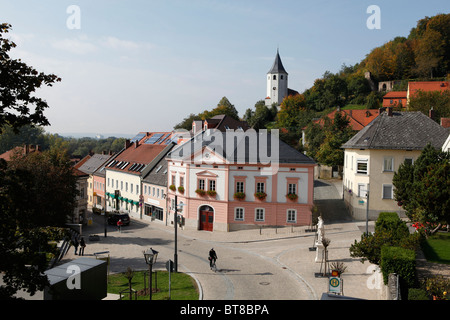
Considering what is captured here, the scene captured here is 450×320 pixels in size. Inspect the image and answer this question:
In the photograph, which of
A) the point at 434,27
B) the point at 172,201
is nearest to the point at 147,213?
the point at 172,201

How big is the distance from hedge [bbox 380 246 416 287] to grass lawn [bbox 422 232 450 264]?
366 centimetres

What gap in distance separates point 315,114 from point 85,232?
196 feet

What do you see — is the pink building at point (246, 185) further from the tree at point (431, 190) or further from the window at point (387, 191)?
the tree at point (431, 190)

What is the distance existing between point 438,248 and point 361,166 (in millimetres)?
14466

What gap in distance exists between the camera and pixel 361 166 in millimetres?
37594

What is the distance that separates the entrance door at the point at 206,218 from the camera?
127ft

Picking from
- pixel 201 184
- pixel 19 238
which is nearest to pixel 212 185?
pixel 201 184

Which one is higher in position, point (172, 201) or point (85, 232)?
point (172, 201)

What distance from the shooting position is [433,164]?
25828 millimetres

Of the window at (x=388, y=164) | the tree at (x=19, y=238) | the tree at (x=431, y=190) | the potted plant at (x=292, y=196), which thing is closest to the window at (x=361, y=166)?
the window at (x=388, y=164)

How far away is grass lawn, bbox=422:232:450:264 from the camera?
21.9 meters

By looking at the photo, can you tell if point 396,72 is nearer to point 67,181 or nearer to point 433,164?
point 433,164

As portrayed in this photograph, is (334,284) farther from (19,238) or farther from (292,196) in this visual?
(292,196)

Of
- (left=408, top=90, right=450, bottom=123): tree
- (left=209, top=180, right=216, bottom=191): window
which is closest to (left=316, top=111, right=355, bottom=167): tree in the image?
(left=408, top=90, right=450, bottom=123): tree
